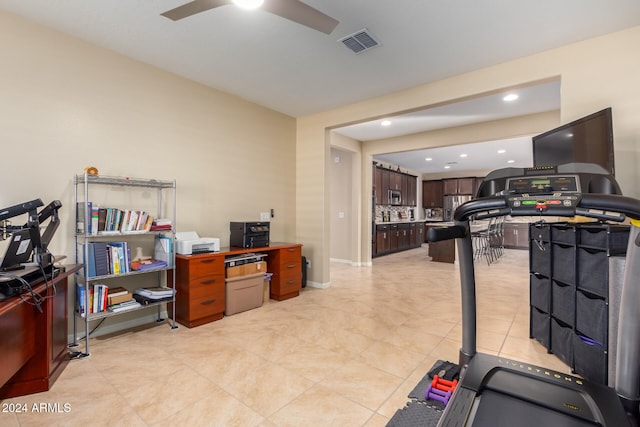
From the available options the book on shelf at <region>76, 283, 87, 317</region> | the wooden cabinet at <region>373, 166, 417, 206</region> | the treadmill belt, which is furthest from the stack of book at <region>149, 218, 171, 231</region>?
the wooden cabinet at <region>373, 166, 417, 206</region>

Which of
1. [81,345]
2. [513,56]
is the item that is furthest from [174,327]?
[513,56]

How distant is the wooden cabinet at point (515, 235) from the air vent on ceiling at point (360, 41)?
28.9ft

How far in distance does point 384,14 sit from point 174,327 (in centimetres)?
341

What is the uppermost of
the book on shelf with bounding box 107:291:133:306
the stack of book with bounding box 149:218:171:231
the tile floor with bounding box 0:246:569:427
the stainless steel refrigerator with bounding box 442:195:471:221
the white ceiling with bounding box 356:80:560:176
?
the white ceiling with bounding box 356:80:560:176

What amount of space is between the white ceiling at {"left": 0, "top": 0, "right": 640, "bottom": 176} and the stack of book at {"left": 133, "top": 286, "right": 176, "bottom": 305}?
7.60 ft

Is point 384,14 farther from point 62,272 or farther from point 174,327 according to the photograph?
point 174,327

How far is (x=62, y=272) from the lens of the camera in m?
2.23

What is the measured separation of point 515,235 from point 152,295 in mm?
10209

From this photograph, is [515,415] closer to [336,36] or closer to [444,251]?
[336,36]

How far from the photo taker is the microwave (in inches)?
346

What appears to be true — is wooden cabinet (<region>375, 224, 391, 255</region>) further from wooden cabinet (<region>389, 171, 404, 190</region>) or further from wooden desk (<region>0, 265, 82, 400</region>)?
wooden desk (<region>0, 265, 82, 400</region>)

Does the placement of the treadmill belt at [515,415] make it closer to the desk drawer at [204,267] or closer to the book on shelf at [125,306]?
the desk drawer at [204,267]

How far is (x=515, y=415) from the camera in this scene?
131 centimetres

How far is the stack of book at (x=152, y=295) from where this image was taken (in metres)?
2.87
